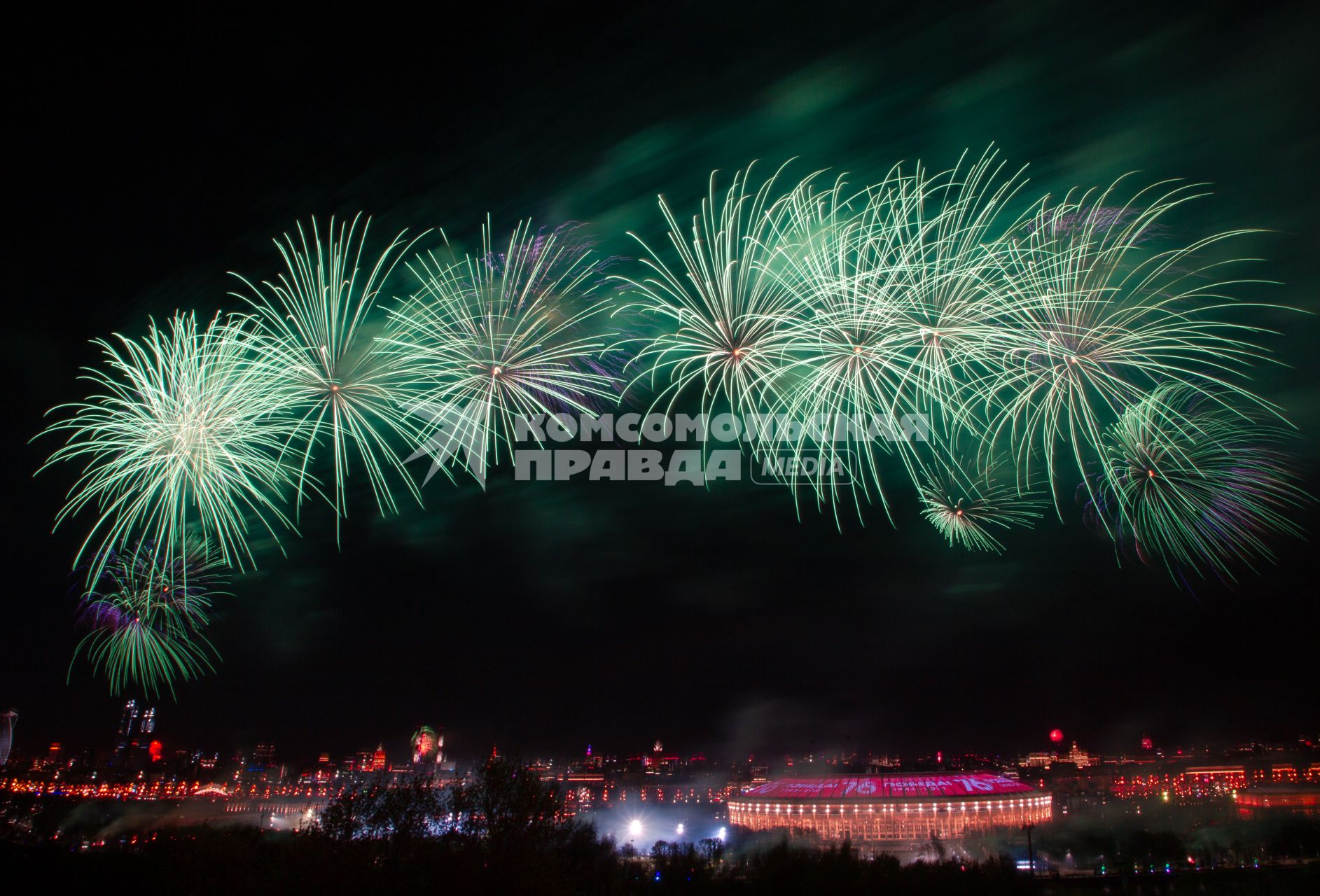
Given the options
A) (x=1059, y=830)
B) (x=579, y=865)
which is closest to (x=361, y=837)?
(x=579, y=865)

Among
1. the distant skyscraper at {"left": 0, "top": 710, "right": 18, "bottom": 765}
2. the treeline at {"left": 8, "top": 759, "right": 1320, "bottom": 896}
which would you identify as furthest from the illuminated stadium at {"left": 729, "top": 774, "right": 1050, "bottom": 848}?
the distant skyscraper at {"left": 0, "top": 710, "right": 18, "bottom": 765}

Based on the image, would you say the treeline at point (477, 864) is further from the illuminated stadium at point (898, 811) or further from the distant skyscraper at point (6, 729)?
the illuminated stadium at point (898, 811)

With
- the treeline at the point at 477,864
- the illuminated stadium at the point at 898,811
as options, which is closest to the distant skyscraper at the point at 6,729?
the treeline at the point at 477,864

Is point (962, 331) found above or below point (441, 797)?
above

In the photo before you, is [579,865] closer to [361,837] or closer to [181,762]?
[361,837]

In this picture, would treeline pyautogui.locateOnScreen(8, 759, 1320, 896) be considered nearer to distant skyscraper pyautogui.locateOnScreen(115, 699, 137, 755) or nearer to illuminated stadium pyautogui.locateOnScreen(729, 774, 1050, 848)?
illuminated stadium pyautogui.locateOnScreen(729, 774, 1050, 848)
